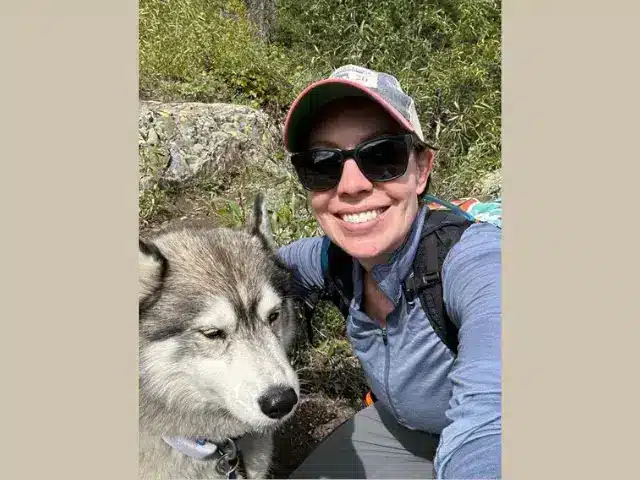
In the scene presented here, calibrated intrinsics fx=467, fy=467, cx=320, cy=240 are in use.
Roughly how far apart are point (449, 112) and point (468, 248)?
174 inches

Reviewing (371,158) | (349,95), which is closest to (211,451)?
(371,158)

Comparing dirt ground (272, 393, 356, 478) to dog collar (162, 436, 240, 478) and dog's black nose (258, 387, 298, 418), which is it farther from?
dog's black nose (258, 387, 298, 418)

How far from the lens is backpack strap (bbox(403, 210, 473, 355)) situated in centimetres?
189

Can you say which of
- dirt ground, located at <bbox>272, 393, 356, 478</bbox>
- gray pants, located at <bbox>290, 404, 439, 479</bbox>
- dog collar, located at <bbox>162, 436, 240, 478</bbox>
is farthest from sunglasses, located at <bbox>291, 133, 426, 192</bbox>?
dirt ground, located at <bbox>272, 393, 356, 478</bbox>

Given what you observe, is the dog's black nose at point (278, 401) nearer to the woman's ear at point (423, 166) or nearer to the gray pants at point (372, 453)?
the woman's ear at point (423, 166)

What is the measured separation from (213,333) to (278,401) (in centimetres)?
46

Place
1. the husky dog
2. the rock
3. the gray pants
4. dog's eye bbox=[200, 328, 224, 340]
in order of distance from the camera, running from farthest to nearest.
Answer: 1. the rock
2. the gray pants
3. dog's eye bbox=[200, 328, 224, 340]
4. the husky dog

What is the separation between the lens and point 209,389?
2.18m

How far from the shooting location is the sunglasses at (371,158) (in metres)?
1.88

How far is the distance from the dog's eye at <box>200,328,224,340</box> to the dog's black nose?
37 cm

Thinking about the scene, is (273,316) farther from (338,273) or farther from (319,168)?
(319,168)

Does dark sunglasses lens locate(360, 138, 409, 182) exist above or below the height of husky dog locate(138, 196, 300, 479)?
above

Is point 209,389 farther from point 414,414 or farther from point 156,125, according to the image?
point 156,125

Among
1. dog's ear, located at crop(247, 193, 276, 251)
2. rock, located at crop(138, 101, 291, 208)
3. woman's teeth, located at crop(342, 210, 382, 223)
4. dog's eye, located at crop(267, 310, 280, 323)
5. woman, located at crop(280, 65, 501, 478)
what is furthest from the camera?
rock, located at crop(138, 101, 291, 208)
